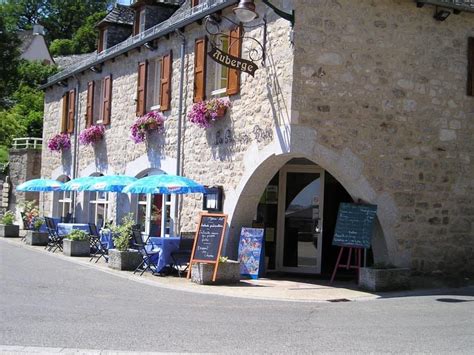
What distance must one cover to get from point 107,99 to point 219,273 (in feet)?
32.4

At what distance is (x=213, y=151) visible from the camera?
14062mm

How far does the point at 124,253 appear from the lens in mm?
13141

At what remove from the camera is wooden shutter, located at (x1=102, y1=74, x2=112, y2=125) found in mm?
19406

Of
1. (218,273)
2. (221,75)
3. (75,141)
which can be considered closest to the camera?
(218,273)

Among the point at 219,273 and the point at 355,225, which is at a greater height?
the point at 355,225

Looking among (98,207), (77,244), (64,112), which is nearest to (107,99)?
(98,207)

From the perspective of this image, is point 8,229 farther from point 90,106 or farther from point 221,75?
point 221,75

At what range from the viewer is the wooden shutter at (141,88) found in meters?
17.2

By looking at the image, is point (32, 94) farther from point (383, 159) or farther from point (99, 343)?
point (99, 343)

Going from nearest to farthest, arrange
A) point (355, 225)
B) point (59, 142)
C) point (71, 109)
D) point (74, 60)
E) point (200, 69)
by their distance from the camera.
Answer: point (355, 225) < point (200, 69) < point (71, 109) < point (59, 142) < point (74, 60)

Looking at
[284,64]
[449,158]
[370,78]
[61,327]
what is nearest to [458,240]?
[449,158]

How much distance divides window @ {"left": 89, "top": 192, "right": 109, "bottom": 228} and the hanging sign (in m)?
9.03

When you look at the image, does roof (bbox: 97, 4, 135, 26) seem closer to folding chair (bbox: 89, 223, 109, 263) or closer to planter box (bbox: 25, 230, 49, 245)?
planter box (bbox: 25, 230, 49, 245)

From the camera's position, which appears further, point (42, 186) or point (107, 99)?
point (107, 99)
